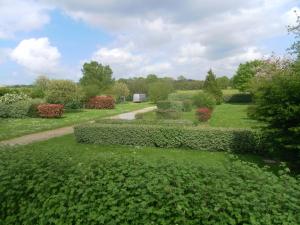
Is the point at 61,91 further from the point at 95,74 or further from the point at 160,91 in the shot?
the point at 95,74

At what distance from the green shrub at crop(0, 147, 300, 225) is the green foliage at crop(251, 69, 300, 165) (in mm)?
3500

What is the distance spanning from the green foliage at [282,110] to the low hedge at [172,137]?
2160 mm

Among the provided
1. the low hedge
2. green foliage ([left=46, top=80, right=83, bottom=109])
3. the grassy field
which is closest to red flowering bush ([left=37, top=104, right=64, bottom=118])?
green foliage ([left=46, top=80, right=83, bottom=109])

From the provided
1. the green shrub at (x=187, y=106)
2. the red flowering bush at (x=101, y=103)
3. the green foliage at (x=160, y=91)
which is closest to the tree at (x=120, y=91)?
the green foliage at (x=160, y=91)

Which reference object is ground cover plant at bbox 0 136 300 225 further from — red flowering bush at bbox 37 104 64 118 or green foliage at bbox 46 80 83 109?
green foliage at bbox 46 80 83 109

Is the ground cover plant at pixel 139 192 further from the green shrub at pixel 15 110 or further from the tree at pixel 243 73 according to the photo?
the tree at pixel 243 73

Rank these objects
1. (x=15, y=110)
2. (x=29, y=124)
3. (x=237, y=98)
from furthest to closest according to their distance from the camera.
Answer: (x=237, y=98), (x=15, y=110), (x=29, y=124)

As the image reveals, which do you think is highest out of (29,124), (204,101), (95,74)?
(95,74)

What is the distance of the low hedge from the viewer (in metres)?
9.71

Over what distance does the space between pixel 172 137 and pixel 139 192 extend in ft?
23.1

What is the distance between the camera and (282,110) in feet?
22.1

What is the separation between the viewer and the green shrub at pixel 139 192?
299 centimetres

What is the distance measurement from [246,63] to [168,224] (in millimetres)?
55579

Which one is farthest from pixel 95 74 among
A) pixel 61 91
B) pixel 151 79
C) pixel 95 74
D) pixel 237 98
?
pixel 61 91
